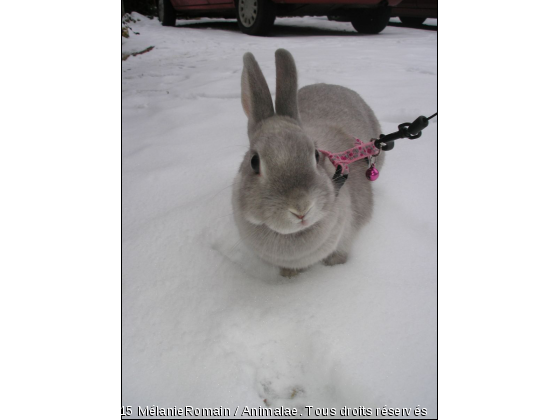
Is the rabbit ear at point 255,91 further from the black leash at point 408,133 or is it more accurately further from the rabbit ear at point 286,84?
the black leash at point 408,133

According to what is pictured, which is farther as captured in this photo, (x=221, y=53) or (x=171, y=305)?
(x=221, y=53)

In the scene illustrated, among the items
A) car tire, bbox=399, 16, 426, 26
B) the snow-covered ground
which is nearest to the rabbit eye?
the snow-covered ground

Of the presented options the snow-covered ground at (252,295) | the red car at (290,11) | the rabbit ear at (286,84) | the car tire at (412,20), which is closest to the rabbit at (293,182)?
the rabbit ear at (286,84)

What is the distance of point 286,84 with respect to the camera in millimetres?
1278

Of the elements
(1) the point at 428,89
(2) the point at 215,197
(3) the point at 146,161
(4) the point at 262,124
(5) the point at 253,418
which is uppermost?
(1) the point at 428,89

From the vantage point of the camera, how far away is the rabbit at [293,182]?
0.98m

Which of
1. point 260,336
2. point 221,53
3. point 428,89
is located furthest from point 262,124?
point 221,53

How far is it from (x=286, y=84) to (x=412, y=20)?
10.6ft

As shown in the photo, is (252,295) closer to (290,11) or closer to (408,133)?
(408,133)

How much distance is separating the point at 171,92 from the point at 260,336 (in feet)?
8.81

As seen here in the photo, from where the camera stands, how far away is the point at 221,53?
3.84m

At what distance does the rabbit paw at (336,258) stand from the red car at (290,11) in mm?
2758

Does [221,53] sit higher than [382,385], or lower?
higher

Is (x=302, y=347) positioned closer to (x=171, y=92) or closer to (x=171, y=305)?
(x=171, y=305)
